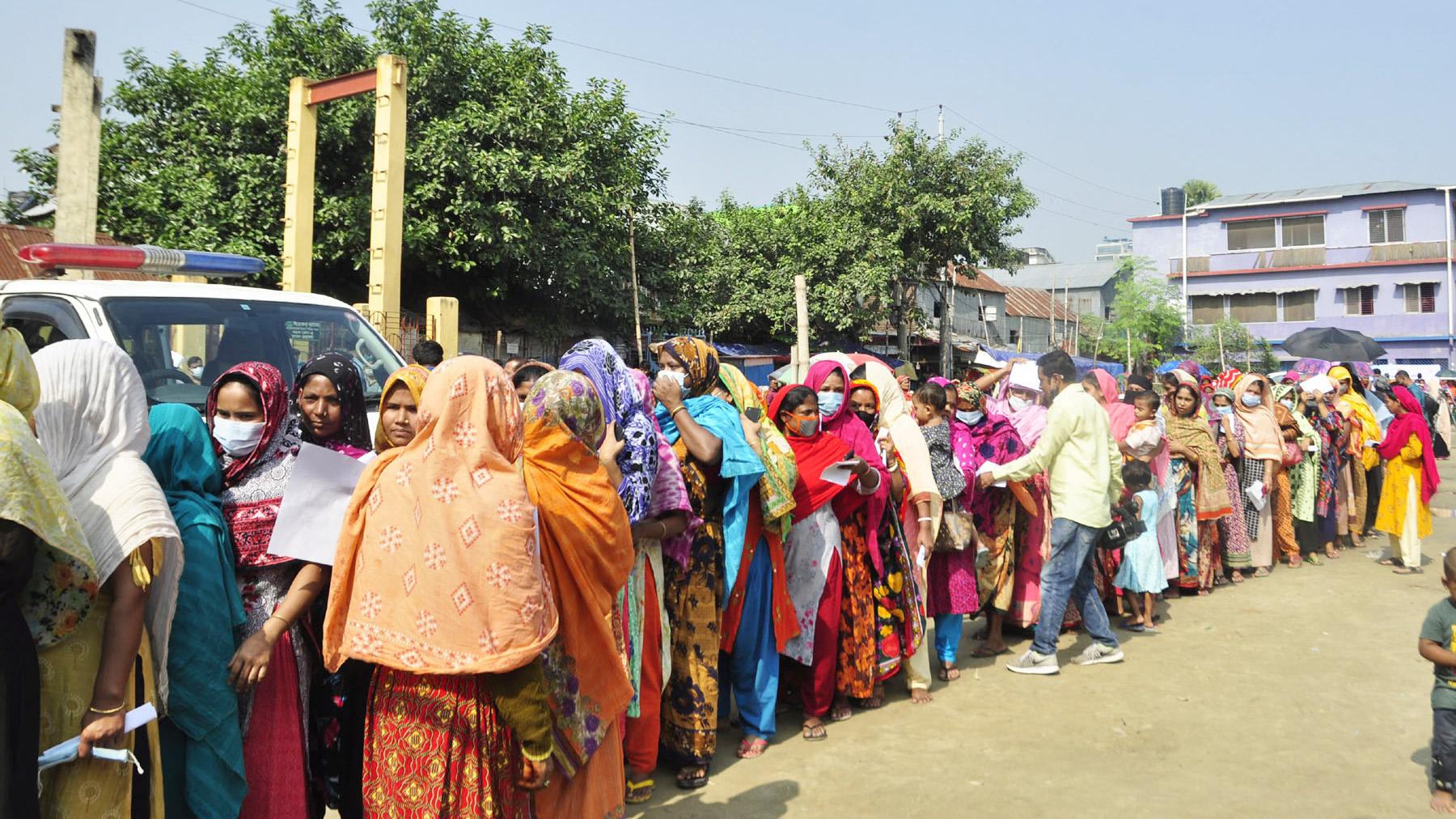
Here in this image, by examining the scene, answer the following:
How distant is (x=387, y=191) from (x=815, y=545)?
564cm

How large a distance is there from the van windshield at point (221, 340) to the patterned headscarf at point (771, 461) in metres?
1.65

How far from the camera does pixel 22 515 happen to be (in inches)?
82.1

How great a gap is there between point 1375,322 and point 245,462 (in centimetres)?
4490

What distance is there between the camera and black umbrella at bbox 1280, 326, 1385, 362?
1470 centimetres

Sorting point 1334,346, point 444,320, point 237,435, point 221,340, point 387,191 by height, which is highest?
point 387,191

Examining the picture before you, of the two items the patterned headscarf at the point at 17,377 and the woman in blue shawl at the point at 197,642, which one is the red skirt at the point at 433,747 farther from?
the patterned headscarf at the point at 17,377

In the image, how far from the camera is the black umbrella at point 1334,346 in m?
14.7

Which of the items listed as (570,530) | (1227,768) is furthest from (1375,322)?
(570,530)

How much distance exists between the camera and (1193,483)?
8.31m

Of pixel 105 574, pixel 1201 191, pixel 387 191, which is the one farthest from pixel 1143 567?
pixel 1201 191

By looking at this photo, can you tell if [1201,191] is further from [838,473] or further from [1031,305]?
[838,473]

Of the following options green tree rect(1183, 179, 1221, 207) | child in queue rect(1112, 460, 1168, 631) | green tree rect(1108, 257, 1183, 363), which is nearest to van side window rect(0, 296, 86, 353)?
child in queue rect(1112, 460, 1168, 631)

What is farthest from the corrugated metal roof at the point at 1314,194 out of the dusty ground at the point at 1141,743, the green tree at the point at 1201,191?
the dusty ground at the point at 1141,743

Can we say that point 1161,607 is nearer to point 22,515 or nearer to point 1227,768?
point 1227,768
